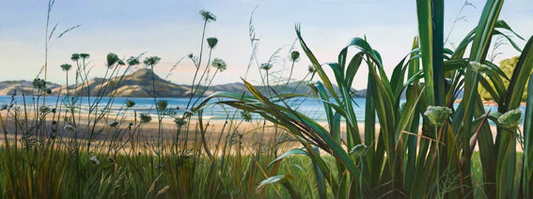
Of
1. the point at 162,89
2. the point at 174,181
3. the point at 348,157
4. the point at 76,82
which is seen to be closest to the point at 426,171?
the point at 348,157

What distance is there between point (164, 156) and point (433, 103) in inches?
48.1

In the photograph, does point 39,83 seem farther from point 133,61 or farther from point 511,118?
point 511,118

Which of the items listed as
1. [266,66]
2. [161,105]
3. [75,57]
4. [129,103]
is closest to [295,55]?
[266,66]

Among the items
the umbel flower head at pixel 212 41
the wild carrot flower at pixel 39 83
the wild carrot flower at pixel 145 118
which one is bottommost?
the wild carrot flower at pixel 145 118

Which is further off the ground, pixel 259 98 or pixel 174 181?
pixel 259 98

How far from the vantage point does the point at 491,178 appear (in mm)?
1653

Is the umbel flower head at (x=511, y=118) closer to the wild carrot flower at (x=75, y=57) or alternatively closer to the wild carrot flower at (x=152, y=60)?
the wild carrot flower at (x=152, y=60)

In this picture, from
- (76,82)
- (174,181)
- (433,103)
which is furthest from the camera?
(76,82)

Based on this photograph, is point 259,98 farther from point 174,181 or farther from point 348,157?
point 174,181

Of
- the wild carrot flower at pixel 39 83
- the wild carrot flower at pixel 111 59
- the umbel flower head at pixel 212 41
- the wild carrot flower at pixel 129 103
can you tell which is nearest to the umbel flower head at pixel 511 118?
the umbel flower head at pixel 212 41

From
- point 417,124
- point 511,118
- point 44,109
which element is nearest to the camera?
point 511,118

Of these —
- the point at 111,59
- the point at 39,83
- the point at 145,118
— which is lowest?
the point at 145,118

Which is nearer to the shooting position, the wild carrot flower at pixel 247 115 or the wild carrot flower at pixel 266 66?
the wild carrot flower at pixel 247 115

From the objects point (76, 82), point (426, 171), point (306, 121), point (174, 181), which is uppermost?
point (76, 82)
